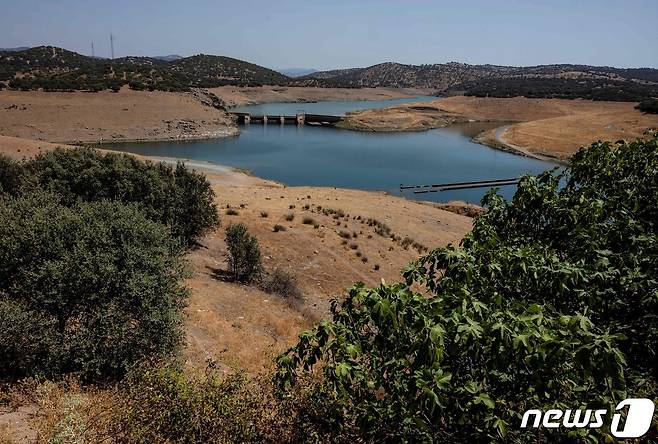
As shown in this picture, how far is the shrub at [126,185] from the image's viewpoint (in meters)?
18.4

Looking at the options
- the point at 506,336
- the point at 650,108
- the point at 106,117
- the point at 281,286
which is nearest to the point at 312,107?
the point at 106,117

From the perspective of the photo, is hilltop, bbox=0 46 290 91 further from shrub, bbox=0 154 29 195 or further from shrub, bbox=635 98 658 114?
shrub, bbox=635 98 658 114

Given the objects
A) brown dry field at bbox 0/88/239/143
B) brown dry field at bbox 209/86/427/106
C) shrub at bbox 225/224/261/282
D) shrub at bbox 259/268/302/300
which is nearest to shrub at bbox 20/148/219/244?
shrub at bbox 225/224/261/282

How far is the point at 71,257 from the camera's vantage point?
28.5ft

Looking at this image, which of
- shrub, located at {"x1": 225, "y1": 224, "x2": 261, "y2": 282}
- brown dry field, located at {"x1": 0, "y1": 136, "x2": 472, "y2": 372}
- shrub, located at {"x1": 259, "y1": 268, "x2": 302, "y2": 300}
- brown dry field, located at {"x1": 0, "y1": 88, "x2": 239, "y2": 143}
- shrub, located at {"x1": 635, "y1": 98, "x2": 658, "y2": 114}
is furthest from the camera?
shrub, located at {"x1": 635, "y1": 98, "x2": 658, "y2": 114}

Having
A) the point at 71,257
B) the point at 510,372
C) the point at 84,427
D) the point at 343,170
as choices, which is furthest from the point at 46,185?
the point at 343,170

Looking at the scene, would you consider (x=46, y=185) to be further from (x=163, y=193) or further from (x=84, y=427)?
(x=84, y=427)

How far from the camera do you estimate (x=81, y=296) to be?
8656mm

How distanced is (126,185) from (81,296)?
10831mm

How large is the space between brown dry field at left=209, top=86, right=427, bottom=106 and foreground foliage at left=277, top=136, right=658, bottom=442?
134838 mm

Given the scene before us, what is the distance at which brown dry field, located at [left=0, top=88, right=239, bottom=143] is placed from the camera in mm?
64938

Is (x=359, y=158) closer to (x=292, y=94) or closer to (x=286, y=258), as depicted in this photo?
(x=286, y=258)

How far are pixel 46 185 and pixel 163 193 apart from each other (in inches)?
180

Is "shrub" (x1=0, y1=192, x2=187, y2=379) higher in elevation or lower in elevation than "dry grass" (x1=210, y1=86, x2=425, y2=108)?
lower
